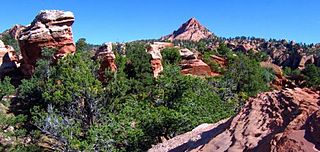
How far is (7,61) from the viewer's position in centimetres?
5353

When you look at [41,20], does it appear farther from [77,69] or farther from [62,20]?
[77,69]

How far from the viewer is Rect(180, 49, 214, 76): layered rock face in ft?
182

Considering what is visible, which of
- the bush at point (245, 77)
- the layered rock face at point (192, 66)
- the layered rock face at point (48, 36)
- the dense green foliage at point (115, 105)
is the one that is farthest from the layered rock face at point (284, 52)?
the dense green foliage at point (115, 105)

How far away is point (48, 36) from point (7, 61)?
438 inches

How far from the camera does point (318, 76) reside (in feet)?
214

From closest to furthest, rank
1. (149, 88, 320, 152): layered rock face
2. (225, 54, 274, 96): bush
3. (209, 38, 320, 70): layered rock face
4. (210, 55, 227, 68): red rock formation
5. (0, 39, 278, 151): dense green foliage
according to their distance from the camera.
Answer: (149, 88, 320, 152): layered rock face < (0, 39, 278, 151): dense green foliage < (225, 54, 274, 96): bush < (210, 55, 227, 68): red rock formation < (209, 38, 320, 70): layered rock face

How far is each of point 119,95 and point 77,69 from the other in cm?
377

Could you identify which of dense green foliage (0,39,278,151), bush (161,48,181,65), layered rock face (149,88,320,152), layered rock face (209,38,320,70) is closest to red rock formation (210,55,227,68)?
bush (161,48,181,65)

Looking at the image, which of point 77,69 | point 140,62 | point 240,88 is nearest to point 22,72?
point 140,62

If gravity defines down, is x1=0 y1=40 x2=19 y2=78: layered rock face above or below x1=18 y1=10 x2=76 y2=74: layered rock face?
below

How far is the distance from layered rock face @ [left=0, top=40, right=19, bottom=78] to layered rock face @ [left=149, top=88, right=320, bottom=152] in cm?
4434

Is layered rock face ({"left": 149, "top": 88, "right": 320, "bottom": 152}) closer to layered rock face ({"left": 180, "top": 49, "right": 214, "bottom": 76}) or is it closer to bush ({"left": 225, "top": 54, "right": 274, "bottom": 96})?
bush ({"left": 225, "top": 54, "right": 274, "bottom": 96})

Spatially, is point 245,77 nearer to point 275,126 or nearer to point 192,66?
point 192,66

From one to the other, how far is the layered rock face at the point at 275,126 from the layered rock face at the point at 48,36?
36047mm
